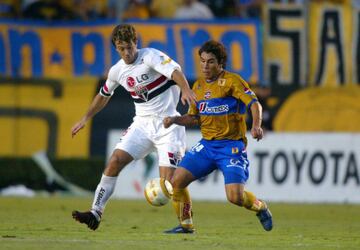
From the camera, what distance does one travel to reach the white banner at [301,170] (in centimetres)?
1878

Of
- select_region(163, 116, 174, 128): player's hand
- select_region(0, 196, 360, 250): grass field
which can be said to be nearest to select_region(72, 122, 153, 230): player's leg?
select_region(0, 196, 360, 250): grass field

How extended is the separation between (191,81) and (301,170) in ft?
8.42

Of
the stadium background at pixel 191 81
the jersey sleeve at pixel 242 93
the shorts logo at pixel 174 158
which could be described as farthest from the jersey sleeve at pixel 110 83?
the stadium background at pixel 191 81

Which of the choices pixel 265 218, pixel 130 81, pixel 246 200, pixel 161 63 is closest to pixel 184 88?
pixel 161 63

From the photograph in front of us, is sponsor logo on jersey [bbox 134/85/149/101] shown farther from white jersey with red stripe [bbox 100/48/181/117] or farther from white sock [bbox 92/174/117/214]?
white sock [bbox 92/174/117/214]

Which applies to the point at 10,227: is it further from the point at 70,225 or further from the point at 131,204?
the point at 131,204

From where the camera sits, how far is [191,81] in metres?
19.5

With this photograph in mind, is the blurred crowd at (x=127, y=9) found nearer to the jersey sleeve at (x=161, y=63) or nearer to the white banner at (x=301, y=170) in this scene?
the white banner at (x=301, y=170)

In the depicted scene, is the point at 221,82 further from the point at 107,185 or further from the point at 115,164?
the point at 107,185

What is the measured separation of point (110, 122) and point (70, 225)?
7.10 m

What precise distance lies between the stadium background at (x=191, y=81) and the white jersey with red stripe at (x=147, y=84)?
6.76 meters

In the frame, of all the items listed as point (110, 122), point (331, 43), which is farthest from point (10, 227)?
point (331, 43)

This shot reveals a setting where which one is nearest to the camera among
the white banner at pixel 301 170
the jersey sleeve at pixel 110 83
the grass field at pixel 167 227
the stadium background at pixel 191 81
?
the grass field at pixel 167 227

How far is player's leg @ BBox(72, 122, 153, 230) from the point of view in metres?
11.5
